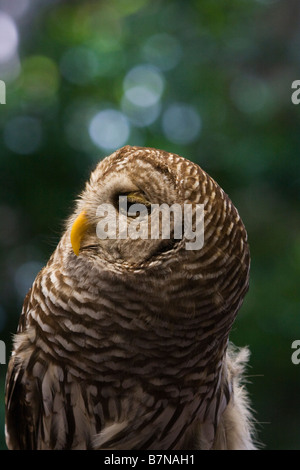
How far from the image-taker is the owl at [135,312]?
1.11 metres

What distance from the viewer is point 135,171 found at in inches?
44.6

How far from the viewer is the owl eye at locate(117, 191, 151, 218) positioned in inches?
44.1

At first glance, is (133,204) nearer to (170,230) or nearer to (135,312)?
(170,230)

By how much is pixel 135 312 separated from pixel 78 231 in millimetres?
198

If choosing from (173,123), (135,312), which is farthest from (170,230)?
(173,123)

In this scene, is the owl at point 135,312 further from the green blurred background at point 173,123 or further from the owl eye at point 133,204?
the green blurred background at point 173,123

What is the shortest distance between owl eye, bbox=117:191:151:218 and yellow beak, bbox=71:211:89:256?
0.08 m

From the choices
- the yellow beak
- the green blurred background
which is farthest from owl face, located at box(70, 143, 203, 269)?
the green blurred background

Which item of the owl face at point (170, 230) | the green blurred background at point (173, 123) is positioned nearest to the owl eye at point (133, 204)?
the owl face at point (170, 230)

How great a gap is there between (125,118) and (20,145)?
50 cm

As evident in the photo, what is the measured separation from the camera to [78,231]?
1.19 metres

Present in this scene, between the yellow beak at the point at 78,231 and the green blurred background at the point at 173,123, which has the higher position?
the green blurred background at the point at 173,123

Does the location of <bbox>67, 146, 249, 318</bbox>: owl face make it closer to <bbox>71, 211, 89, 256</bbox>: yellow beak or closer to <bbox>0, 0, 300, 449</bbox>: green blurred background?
<bbox>71, 211, 89, 256</bbox>: yellow beak
